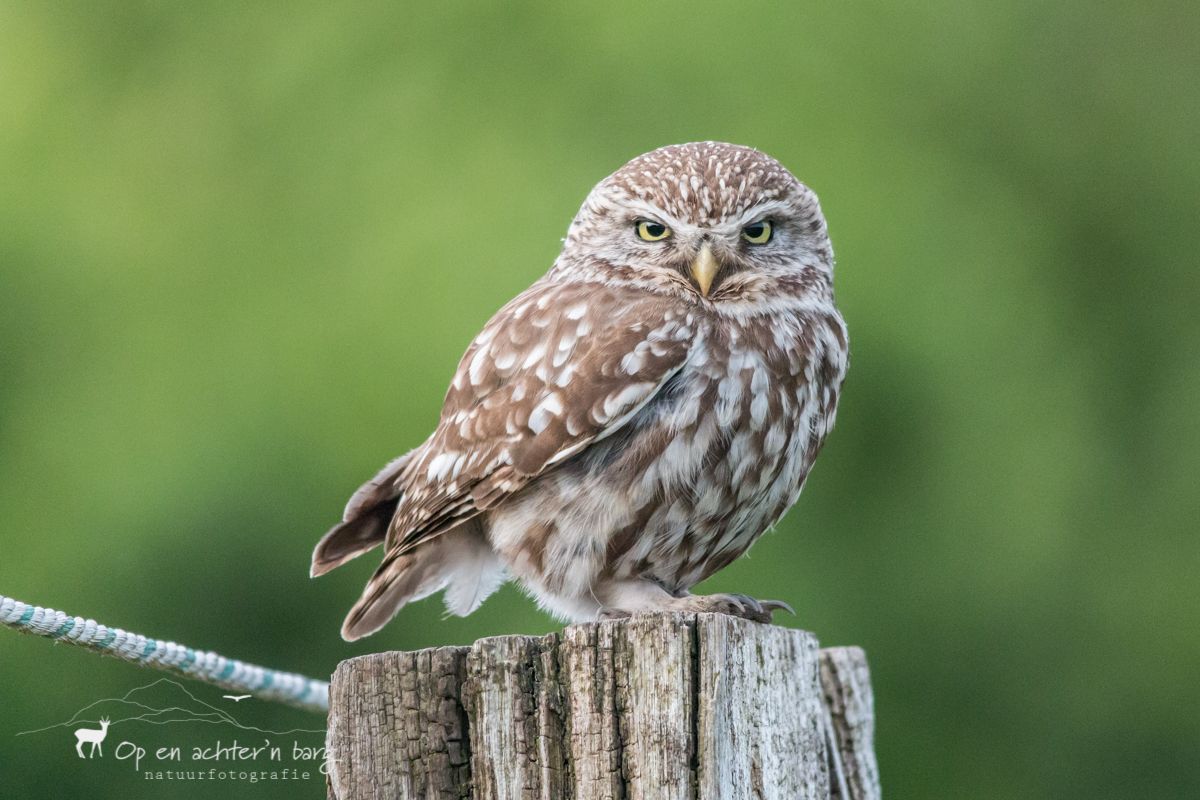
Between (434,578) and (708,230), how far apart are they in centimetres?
104

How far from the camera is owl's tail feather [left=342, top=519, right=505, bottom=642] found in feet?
11.6

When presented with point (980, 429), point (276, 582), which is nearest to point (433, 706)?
point (276, 582)

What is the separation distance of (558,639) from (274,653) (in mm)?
3041

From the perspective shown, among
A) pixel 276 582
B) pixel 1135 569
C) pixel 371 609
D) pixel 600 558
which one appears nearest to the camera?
pixel 600 558

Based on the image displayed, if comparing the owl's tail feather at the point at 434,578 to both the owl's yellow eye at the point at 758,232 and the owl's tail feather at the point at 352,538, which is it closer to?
the owl's tail feather at the point at 352,538

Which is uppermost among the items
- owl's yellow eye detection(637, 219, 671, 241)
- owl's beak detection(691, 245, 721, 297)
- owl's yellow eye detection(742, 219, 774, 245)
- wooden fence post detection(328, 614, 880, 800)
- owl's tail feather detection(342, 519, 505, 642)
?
owl's yellow eye detection(637, 219, 671, 241)

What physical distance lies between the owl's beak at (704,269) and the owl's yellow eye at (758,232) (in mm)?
133

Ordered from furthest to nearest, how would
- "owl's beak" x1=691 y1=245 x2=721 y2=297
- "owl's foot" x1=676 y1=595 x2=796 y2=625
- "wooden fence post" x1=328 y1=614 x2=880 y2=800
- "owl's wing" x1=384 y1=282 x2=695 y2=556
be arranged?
1. "owl's beak" x1=691 y1=245 x2=721 y2=297
2. "owl's wing" x1=384 y1=282 x2=695 y2=556
3. "owl's foot" x1=676 y1=595 x2=796 y2=625
4. "wooden fence post" x1=328 y1=614 x2=880 y2=800

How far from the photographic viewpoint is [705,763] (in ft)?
7.50

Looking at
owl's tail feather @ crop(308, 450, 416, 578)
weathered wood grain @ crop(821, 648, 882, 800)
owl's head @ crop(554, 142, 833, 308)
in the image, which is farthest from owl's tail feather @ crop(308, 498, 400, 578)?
weathered wood grain @ crop(821, 648, 882, 800)

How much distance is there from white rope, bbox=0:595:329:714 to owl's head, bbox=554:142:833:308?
1.16 m

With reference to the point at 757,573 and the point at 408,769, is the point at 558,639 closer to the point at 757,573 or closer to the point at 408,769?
the point at 408,769

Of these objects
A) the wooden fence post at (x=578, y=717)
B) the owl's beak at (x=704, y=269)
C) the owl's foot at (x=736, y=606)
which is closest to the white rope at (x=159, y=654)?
the wooden fence post at (x=578, y=717)

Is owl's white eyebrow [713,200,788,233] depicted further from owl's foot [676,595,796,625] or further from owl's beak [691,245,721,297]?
owl's foot [676,595,796,625]
